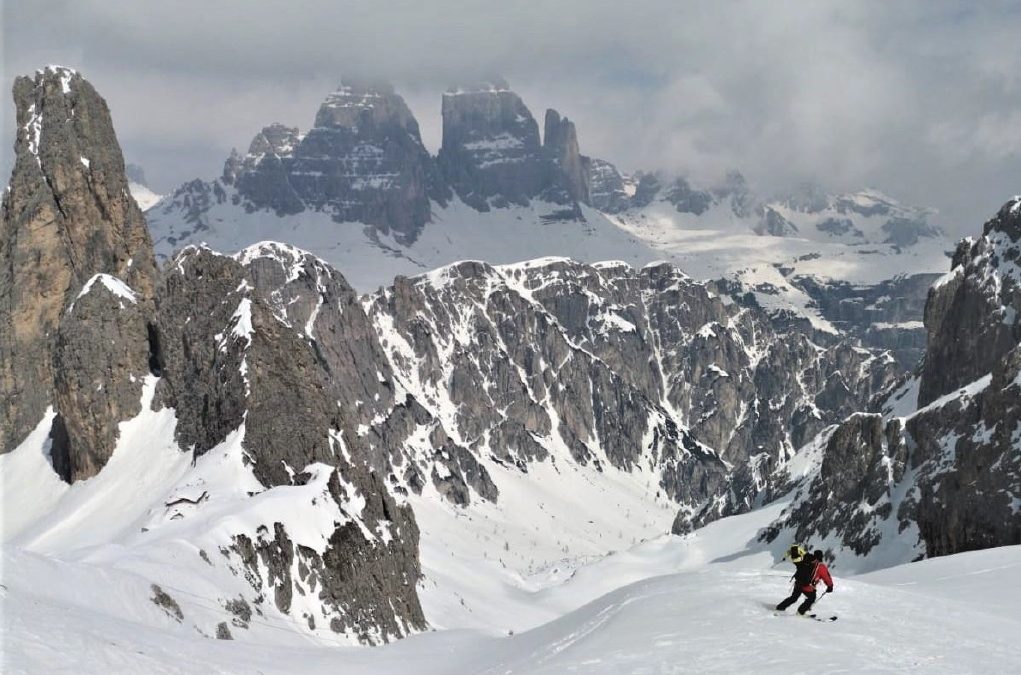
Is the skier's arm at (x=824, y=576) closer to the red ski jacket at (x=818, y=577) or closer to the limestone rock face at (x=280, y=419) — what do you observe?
the red ski jacket at (x=818, y=577)

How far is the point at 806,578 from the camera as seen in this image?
3450cm

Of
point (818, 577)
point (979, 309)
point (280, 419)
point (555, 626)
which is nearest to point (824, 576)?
point (818, 577)

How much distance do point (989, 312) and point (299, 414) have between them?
366 feet

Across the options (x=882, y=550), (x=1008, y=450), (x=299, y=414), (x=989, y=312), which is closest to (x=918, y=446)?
(x=882, y=550)

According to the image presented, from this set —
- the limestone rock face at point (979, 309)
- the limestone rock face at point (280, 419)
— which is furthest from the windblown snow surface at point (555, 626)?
the limestone rock face at point (979, 309)

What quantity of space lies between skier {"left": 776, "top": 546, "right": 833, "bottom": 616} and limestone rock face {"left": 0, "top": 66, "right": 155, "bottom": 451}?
113 m

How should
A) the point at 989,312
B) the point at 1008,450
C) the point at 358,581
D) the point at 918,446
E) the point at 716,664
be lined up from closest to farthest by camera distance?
the point at 716,664 < the point at 358,581 < the point at 1008,450 < the point at 918,446 < the point at 989,312

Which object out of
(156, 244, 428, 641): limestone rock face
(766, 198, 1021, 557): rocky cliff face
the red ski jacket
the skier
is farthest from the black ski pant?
(766, 198, 1021, 557): rocky cliff face

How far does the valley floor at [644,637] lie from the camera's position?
2927 centimetres

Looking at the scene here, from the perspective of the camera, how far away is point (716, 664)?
28406mm

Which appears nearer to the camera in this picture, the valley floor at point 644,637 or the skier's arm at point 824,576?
the valley floor at point 644,637

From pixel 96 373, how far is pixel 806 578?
104 m

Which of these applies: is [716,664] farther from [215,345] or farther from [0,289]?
[0,289]

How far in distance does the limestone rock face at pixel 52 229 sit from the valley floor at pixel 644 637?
97.0 metres
